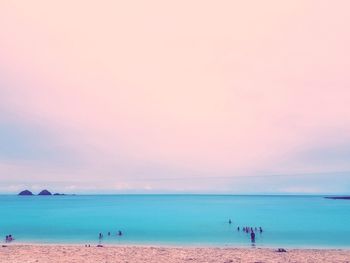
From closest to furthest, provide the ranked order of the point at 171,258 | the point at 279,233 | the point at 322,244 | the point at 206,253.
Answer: the point at 171,258 < the point at 206,253 < the point at 322,244 < the point at 279,233

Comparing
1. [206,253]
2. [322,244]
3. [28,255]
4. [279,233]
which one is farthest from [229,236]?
[28,255]

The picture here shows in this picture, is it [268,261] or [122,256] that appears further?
[122,256]

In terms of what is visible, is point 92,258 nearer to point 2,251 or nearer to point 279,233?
point 2,251

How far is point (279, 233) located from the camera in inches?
2453

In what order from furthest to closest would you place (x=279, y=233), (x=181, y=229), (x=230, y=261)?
(x=181, y=229)
(x=279, y=233)
(x=230, y=261)

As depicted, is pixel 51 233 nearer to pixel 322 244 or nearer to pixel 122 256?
pixel 122 256

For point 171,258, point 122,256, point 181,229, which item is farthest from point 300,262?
point 181,229

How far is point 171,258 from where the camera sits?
29859mm

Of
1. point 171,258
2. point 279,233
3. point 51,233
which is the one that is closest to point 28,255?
point 171,258

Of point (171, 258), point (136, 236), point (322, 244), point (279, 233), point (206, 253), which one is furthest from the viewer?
point (279, 233)

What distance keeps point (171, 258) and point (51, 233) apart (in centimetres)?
3995

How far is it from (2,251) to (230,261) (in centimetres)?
2107

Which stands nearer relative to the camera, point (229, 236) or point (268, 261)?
point (268, 261)

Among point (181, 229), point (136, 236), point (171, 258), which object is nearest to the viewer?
point (171, 258)
